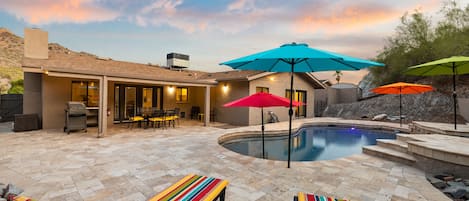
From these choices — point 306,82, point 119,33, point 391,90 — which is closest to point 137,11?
point 119,33

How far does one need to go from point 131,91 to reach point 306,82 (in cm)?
1205

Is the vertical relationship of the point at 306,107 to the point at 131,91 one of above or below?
below

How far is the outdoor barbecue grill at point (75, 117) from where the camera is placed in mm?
7547

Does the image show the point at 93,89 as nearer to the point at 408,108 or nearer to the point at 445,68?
the point at 445,68

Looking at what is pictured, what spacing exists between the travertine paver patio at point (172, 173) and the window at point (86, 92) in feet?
12.3

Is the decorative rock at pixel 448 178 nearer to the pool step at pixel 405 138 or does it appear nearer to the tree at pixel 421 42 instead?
the pool step at pixel 405 138

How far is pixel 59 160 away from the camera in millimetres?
4520

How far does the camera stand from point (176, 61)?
1658 cm

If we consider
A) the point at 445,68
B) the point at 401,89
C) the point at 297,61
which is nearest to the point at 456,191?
the point at 297,61

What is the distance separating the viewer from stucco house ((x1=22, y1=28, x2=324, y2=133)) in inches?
294

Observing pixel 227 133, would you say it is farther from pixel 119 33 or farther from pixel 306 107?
pixel 119 33

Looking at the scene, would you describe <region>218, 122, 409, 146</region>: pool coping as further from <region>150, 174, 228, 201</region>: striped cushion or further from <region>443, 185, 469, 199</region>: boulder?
A: <region>443, 185, 469, 199</region>: boulder

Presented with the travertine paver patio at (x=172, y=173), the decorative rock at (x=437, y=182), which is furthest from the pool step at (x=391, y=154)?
the decorative rock at (x=437, y=182)

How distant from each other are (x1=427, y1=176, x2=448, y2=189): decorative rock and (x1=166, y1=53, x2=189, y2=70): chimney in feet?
52.4
